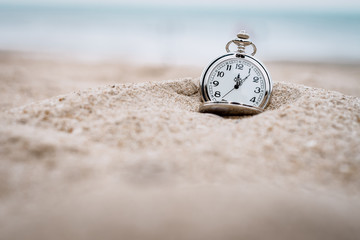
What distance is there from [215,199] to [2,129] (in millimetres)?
1420

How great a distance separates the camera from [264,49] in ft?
40.5

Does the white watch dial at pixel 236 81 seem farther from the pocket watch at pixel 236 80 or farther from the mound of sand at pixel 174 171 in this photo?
the mound of sand at pixel 174 171

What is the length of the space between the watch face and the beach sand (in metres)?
0.34

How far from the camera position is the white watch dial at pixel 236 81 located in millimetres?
2395

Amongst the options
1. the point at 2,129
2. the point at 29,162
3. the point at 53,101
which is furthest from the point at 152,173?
the point at 53,101

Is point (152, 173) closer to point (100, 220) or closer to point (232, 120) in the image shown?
point (100, 220)

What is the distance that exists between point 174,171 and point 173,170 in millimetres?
10

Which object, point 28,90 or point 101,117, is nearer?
point 101,117

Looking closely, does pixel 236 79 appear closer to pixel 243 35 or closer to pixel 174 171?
pixel 243 35

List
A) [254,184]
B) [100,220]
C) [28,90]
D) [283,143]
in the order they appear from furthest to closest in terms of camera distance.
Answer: [28,90]
[283,143]
[254,184]
[100,220]

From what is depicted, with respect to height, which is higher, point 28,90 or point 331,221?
point 28,90

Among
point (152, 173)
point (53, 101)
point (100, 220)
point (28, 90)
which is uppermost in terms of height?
point (28, 90)

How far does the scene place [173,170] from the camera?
141cm

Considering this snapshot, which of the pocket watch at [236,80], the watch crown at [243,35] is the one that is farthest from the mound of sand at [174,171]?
the watch crown at [243,35]
